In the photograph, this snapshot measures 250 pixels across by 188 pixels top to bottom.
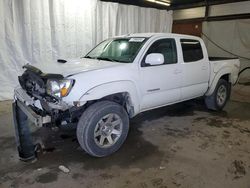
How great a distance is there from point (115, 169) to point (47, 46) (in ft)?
15.4

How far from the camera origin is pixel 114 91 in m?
A: 3.08

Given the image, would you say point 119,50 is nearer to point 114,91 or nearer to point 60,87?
point 114,91

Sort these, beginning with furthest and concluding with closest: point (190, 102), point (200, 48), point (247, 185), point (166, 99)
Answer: point (190, 102) < point (200, 48) < point (166, 99) < point (247, 185)

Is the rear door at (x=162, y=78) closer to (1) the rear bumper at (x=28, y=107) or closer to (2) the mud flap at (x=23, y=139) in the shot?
(1) the rear bumper at (x=28, y=107)

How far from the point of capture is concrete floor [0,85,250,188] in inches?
102

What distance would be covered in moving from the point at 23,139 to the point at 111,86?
4.89 feet

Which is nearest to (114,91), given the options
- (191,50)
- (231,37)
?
(191,50)

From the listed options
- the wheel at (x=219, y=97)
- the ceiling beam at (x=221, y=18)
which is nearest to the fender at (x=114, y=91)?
the wheel at (x=219, y=97)

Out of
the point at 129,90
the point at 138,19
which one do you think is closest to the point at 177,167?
the point at 129,90

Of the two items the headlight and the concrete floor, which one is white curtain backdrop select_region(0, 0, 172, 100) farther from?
the headlight

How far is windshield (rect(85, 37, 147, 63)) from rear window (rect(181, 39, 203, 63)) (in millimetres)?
953

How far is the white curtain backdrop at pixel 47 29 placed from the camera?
5.82 m

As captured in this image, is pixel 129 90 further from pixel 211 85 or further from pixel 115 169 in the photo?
pixel 211 85

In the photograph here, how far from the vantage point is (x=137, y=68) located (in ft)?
11.2
